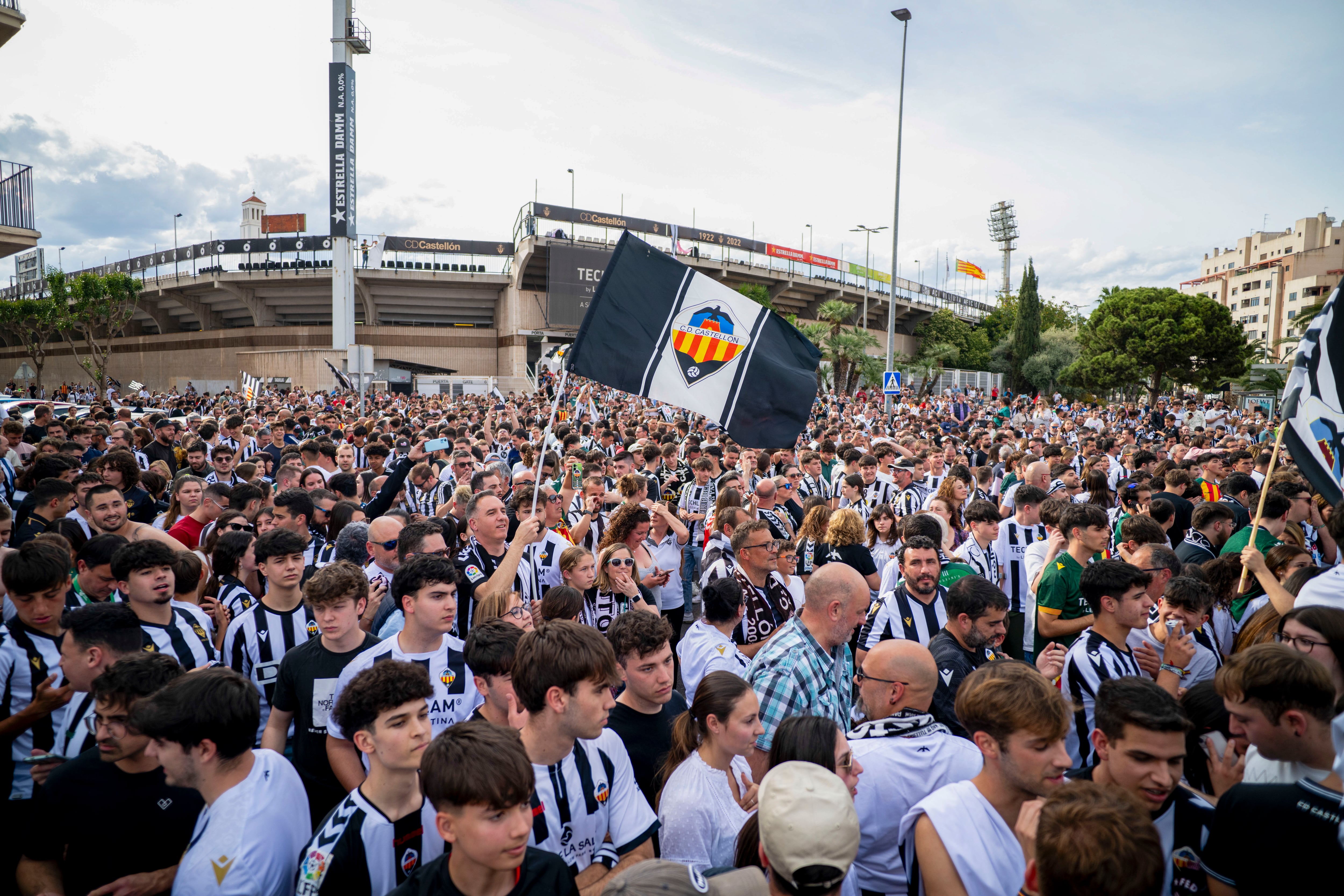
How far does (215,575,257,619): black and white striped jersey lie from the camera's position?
15.5ft

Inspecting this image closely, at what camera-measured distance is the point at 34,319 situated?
46656mm

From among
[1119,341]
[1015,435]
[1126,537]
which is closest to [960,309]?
[1119,341]

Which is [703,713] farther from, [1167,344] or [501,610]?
[1167,344]

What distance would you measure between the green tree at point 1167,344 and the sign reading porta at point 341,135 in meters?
44.7

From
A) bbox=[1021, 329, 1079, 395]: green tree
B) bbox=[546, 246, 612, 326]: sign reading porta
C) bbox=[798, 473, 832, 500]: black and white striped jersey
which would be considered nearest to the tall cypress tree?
bbox=[1021, 329, 1079, 395]: green tree

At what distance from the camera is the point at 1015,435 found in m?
16.3

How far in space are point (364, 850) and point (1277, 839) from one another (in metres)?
2.80

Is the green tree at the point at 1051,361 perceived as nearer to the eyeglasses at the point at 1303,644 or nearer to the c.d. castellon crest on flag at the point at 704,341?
the c.d. castellon crest on flag at the point at 704,341

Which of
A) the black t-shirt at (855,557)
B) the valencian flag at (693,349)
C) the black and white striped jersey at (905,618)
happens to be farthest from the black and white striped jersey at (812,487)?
the black and white striped jersey at (905,618)

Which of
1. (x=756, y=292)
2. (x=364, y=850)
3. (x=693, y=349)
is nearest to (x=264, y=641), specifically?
(x=364, y=850)

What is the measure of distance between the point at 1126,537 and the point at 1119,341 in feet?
161

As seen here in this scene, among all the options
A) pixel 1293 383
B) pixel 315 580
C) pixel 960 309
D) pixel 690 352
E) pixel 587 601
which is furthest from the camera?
pixel 960 309

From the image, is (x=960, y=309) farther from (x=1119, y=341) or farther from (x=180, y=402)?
(x=180, y=402)

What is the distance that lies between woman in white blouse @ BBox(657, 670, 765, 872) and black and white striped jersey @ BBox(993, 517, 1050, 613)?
15.0 feet
